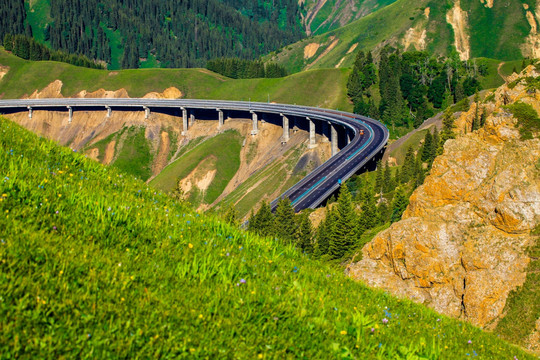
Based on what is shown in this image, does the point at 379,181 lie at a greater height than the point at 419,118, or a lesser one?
lesser

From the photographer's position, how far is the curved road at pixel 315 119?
105 m

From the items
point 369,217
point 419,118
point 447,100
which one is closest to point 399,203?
point 369,217

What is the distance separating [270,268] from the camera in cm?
889

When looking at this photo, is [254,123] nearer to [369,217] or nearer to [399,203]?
[399,203]

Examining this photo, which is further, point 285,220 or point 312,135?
point 312,135

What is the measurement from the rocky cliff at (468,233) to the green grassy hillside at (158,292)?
4046 cm

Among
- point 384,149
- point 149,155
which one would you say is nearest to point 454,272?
point 384,149

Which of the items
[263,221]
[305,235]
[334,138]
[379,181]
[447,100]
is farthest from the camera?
[447,100]

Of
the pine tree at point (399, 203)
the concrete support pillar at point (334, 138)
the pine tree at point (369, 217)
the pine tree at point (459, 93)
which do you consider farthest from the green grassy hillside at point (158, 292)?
the pine tree at point (459, 93)

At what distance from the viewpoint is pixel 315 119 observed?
14688 cm

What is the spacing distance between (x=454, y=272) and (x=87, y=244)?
49486 millimetres

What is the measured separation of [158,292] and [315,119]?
142888 mm

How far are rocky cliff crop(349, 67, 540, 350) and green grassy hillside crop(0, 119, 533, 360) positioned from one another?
40.5m

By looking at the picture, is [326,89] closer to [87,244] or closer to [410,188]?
[410,188]
